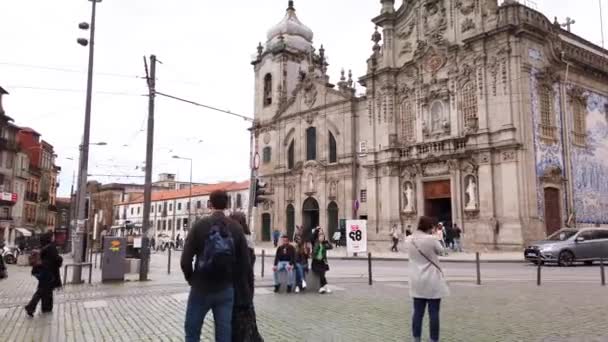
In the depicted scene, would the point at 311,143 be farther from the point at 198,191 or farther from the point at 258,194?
the point at 198,191

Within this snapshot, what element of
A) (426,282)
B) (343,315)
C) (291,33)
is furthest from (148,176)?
(291,33)

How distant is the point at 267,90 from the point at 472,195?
2716cm

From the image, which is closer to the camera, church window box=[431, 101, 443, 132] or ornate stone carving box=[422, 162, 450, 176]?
ornate stone carving box=[422, 162, 450, 176]

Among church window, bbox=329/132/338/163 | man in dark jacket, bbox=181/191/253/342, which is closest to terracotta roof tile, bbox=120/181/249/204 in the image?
church window, bbox=329/132/338/163

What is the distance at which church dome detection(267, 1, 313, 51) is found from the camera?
5339 centimetres

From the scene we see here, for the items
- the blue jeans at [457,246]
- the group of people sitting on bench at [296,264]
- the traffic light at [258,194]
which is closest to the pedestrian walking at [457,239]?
the blue jeans at [457,246]

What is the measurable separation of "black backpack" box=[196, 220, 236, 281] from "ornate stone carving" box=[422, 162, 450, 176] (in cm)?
3246

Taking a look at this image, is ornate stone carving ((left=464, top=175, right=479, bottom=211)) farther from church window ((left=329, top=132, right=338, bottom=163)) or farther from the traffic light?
the traffic light

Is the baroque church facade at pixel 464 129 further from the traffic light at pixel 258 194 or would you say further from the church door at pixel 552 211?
the traffic light at pixel 258 194

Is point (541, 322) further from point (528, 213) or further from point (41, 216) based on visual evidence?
point (41, 216)

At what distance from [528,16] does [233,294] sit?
1343 inches

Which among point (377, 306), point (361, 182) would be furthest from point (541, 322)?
point (361, 182)

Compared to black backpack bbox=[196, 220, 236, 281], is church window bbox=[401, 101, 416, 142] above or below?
above

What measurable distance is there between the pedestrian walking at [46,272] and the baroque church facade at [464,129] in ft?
64.1
